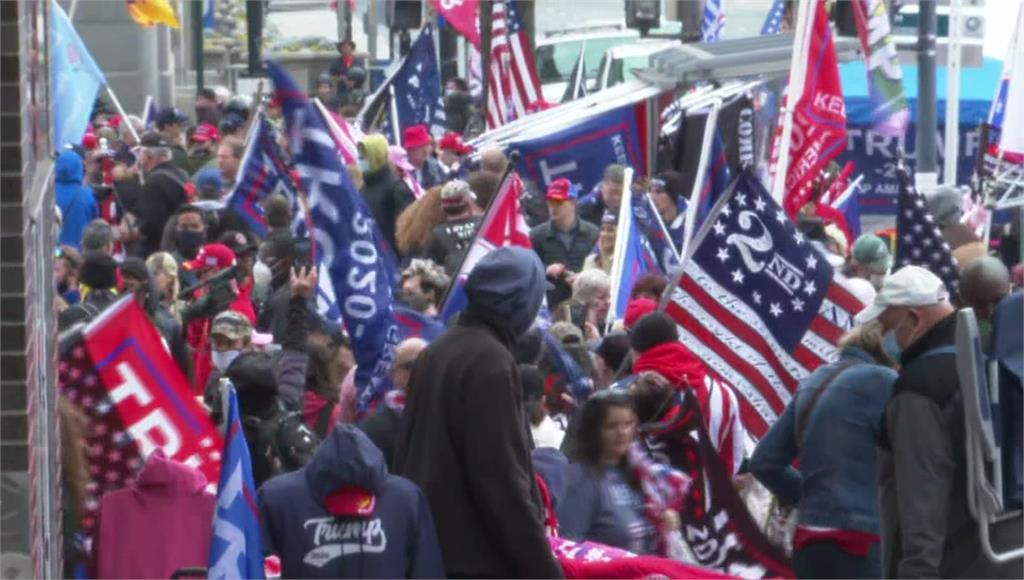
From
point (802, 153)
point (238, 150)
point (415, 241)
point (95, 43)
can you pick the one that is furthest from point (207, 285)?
point (95, 43)

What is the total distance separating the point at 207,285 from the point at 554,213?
98.0 inches

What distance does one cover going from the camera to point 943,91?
28.1 m

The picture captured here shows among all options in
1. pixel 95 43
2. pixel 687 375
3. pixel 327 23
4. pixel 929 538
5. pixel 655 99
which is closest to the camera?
pixel 929 538

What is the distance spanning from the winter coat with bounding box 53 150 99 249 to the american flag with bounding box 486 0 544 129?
18.3 ft

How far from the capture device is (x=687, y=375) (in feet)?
27.9

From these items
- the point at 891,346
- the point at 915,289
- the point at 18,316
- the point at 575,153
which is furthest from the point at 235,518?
the point at 575,153

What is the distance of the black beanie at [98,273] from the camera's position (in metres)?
11.2

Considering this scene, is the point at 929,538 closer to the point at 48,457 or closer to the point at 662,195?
the point at 48,457

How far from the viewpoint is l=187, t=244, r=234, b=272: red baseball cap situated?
42.6 feet

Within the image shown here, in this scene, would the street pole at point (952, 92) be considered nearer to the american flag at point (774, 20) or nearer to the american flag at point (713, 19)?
the american flag at point (774, 20)

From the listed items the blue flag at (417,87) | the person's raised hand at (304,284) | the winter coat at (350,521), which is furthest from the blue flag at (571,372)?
the blue flag at (417,87)

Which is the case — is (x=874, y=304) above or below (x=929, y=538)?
above

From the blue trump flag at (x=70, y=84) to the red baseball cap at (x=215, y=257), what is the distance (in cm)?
90

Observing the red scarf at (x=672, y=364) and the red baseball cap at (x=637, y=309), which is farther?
the red baseball cap at (x=637, y=309)
